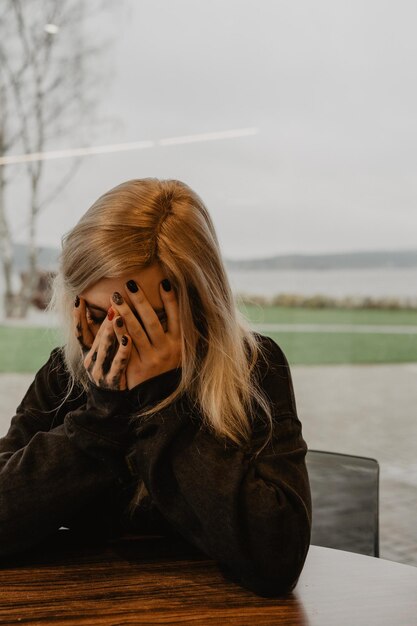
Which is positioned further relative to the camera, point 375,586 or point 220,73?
point 220,73

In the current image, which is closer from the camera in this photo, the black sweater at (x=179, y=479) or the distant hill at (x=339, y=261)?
the black sweater at (x=179, y=479)

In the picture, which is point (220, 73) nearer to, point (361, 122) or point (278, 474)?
point (361, 122)

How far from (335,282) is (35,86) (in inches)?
76.4

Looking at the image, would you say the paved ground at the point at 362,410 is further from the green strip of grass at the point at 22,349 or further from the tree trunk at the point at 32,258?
the tree trunk at the point at 32,258

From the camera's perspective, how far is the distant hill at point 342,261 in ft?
12.6

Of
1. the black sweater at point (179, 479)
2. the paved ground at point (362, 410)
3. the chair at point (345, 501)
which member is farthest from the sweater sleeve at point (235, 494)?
the paved ground at point (362, 410)

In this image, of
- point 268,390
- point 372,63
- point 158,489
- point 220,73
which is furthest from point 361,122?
point 158,489

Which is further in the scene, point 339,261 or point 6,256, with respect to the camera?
point 339,261

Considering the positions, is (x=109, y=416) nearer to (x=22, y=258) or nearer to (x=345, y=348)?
(x=22, y=258)

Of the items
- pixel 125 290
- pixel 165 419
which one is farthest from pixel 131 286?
pixel 165 419

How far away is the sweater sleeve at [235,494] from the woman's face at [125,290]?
0.67 ft

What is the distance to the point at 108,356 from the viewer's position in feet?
3.96

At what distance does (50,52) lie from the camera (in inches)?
142

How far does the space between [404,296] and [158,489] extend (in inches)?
115
